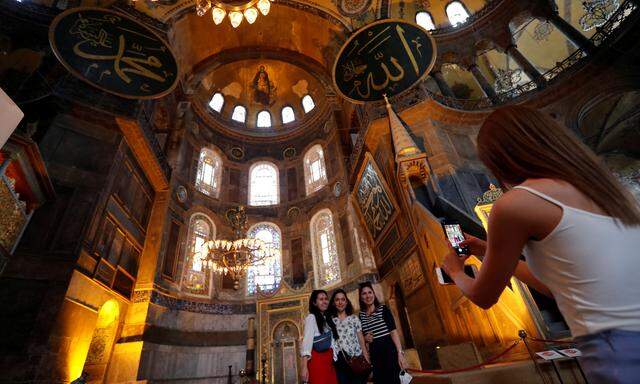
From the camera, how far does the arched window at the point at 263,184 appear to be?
14992 millimetres

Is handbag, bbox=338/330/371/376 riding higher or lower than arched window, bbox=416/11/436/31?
lower

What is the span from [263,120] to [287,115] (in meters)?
1.44

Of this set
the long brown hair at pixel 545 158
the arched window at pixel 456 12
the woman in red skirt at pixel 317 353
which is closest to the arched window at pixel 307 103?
the arched window at pixel 456 12

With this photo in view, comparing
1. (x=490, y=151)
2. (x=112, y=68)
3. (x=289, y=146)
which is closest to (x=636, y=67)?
(x=490, y=151)

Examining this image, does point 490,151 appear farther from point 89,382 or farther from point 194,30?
point 194,30

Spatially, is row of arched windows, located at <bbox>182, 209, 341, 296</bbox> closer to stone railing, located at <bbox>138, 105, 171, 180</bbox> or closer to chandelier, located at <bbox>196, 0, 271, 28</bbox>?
stone railing, located at <bbox>138, 105, 171, 180</bbox>

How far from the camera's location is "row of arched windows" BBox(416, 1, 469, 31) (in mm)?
12453

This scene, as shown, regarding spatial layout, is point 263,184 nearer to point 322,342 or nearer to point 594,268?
point 322,342

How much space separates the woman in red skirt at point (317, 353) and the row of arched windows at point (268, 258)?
8.29m

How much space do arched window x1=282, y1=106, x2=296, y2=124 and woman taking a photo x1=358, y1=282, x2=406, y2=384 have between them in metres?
15.1

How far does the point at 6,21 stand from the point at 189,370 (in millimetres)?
12471

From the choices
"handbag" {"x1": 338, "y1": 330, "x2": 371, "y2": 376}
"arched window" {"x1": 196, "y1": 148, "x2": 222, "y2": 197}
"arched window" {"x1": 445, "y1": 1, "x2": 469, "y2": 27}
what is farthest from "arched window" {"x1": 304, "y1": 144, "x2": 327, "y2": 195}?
"handbag" {"x1": 338, "y1": 330, "x2": 371, "y2": 376}

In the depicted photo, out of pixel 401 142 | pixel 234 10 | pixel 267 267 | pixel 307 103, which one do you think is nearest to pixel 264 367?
pixel 267 267

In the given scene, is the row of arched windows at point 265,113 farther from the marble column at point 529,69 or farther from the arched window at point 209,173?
the marble column at point 529,69
